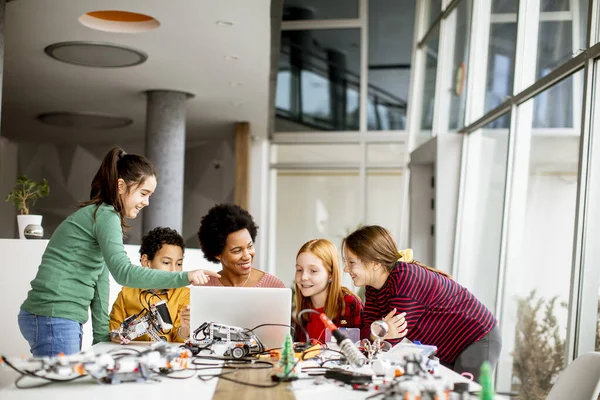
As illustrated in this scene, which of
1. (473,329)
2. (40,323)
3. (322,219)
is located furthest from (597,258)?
(322,219)

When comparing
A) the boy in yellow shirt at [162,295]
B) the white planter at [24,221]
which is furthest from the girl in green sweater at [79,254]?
the white planter at [24,221]

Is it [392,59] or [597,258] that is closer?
[597,258]

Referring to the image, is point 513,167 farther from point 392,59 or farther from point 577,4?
point 392,59

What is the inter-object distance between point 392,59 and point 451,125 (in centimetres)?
432

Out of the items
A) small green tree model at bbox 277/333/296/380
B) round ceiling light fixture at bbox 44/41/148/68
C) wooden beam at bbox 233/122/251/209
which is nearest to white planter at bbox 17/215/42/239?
round ceiling light fixture at bbox 44/41/148/68

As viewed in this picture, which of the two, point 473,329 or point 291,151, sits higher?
point 291,151

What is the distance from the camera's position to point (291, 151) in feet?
39.9

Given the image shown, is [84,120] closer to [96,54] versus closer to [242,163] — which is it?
[242,163]

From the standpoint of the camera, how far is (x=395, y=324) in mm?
2969

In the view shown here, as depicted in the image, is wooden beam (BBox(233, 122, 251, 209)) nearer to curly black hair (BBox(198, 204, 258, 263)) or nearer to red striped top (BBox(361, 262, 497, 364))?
curly black hair (BBox(198, 204, 258, 263))

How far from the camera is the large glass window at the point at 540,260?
4.63 meters

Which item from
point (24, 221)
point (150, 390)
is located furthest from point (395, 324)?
point (24, 221)

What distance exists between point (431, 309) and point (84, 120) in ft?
28.8

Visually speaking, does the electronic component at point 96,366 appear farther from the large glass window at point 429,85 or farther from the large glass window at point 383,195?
the large glass window at point 383,195
